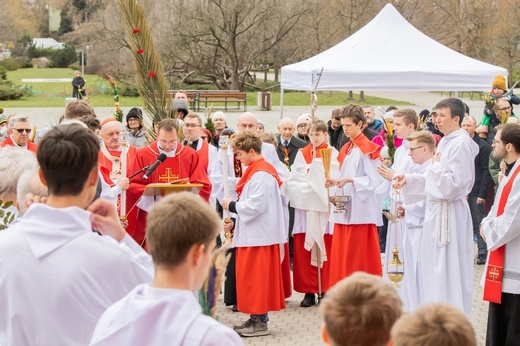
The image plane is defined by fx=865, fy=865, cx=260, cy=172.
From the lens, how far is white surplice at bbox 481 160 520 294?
22.1ft

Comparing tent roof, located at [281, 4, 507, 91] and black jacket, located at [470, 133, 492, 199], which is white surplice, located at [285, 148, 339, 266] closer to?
black jacket, located at [470, 133, 492, 199]

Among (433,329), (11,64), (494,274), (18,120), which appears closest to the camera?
(433,329)

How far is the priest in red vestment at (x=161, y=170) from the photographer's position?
8.22 metres

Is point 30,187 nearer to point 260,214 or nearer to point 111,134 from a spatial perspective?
point 111,134

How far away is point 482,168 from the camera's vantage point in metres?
12.0

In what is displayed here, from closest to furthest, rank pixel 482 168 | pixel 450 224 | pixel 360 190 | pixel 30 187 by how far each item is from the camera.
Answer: pixel 30 187 → pixel 450 224 → pixel 360 190 → pixel 482 168

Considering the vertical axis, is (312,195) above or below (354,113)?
below

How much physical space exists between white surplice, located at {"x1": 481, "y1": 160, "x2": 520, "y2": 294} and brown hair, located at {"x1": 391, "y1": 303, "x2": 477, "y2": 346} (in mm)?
4451

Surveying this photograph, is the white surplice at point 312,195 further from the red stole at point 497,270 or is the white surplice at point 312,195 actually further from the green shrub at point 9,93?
the green shrub at point 9,93

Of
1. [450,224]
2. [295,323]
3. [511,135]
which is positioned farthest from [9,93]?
[511,135]

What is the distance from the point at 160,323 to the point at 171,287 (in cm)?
12

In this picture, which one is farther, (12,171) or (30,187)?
(12,171)

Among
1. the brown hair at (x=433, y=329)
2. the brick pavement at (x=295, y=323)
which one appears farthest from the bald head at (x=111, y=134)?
the brown hair at (x=433, y=329)

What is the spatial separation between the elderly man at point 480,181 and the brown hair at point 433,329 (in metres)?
9.50
